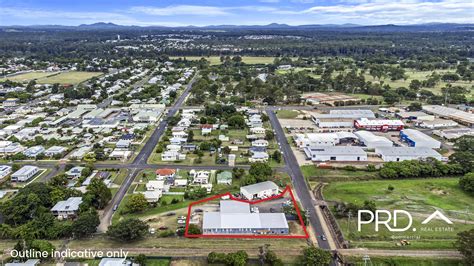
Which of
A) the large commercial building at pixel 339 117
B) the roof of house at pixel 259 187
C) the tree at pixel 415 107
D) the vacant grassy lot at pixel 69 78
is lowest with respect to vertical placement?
the roof of house at pixel 259 187

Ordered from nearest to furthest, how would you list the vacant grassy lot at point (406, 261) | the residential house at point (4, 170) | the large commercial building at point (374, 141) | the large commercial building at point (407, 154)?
the vacant grassy lot at point (406, 261) < the residential house at point (4, 170) < the large commercial building at point (407, 154) < the large commercial building at point (374, 141)

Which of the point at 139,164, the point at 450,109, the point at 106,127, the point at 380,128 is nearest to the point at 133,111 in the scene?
the point at 106,127

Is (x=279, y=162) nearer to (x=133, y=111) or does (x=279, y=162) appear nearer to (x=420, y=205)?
(x=420, y=205)

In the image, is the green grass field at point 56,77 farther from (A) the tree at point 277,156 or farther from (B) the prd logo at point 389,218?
(B) the prd logo at point 389,218

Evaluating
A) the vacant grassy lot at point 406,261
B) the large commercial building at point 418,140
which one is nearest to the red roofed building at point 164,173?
the vacant grassy lot at point 406,261

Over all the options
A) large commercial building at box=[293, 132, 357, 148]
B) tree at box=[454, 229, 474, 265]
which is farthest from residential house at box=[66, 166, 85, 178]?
tree at box=[454, 229, 474, 265]

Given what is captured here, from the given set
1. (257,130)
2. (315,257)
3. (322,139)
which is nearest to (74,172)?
(257,130)

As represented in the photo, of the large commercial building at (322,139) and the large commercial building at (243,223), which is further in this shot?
the large commercial building at (322,139)
